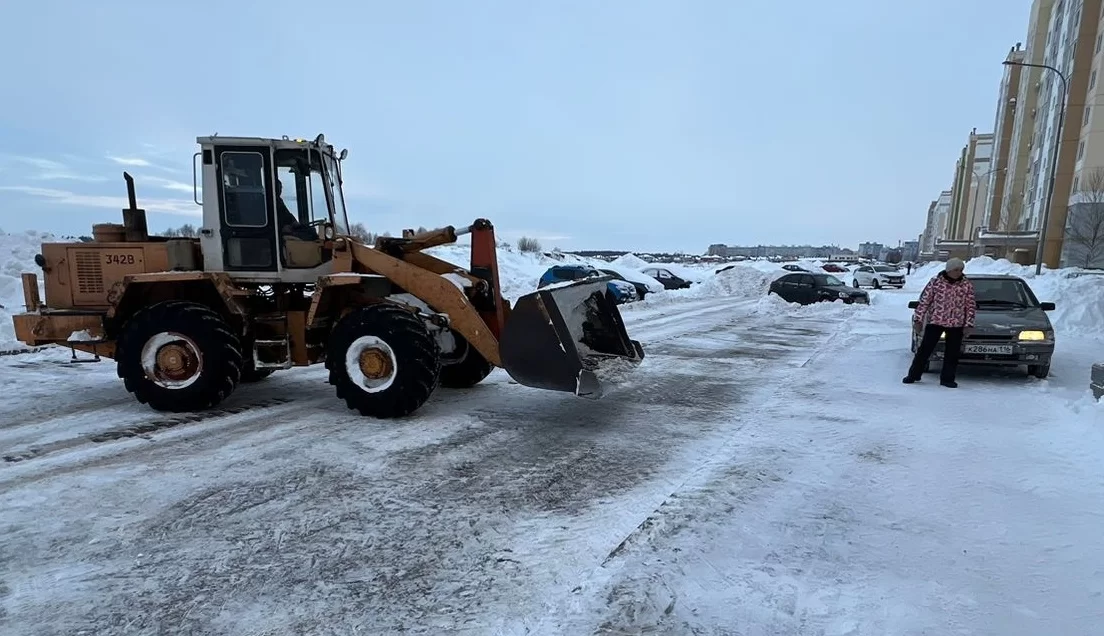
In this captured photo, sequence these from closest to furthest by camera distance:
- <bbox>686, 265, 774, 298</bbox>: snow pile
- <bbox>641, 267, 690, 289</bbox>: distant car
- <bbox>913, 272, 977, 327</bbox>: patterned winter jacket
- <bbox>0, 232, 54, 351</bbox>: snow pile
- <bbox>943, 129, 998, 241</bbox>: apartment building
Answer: <bbox>913, 272, 977, 327</bbox>: patterned winter jacket < <bbox>0, 232, 54, 351</bbox>: snow pile < <bbox>686, 265, 774, 298</bbox>: snow pile < <bbox>641, 267, 690, 289</bbox>: distant car < <bbox>943, 129, 998, 241</bbox>: apartment building

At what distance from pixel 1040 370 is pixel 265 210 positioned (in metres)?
9.77

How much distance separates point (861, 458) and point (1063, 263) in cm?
4390

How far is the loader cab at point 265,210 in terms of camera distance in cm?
634

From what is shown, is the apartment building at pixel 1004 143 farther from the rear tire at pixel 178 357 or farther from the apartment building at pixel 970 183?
the rear tire at pixel 178 357

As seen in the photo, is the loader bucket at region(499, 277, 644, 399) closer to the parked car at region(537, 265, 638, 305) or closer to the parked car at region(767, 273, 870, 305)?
the parked car at region(537, 265, 638, 305)

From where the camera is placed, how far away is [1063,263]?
124 feet

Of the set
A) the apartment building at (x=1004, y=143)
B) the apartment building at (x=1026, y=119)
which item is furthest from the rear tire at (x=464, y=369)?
the apartment building at (x=1004, y=143)

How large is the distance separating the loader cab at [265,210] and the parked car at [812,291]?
19755 millimetres

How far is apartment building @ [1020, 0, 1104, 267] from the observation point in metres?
38.7

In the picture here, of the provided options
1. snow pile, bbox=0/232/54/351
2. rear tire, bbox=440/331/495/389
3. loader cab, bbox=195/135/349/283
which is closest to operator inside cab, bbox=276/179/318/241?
loader cab, bbox=195/135/349/283

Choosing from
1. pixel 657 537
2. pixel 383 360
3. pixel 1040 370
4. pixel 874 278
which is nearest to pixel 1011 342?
pixel 1040 370

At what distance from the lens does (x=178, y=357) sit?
240 inches

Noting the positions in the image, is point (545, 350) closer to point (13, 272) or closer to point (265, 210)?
point (265, 210)

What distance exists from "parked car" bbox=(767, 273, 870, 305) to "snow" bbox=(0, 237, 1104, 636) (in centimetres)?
1647
